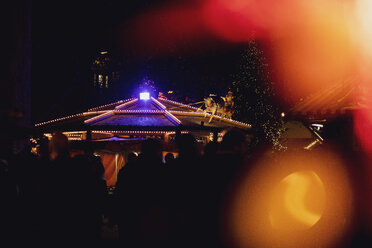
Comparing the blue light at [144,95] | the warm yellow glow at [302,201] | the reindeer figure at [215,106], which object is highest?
the blue light at [144,95]

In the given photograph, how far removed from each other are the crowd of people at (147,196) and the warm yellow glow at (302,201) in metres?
2.61

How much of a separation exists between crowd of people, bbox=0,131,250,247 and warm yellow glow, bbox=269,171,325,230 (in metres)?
2.61

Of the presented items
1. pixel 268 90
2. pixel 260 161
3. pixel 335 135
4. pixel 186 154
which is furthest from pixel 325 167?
pixel 268 90

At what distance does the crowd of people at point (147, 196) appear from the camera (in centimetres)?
390

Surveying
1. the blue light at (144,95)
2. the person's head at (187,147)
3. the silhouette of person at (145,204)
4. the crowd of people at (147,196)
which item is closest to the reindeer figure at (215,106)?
the blue light at (144,95)

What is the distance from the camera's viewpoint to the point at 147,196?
155 inches

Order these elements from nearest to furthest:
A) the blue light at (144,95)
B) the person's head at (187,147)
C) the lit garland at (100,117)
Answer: the person's head at (187,147)
the lit garland at (100,117)
the blue light at (144,95)

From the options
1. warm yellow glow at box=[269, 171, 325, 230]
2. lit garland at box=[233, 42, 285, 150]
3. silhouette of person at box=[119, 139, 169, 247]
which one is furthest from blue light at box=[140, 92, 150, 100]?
silhouette of person at box=[119, 139, 169, 247]

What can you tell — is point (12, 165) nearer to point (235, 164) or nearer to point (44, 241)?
point (44, 241)

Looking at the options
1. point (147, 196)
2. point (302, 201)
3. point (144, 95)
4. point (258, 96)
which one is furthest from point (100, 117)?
point (258, 96)

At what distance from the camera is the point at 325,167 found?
20.3 feet

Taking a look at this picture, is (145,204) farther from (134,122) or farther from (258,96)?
(258,96)

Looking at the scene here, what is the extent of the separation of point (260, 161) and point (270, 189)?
0.52 m

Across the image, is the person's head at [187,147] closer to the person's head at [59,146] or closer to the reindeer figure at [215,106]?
the person's head at [59,146]
